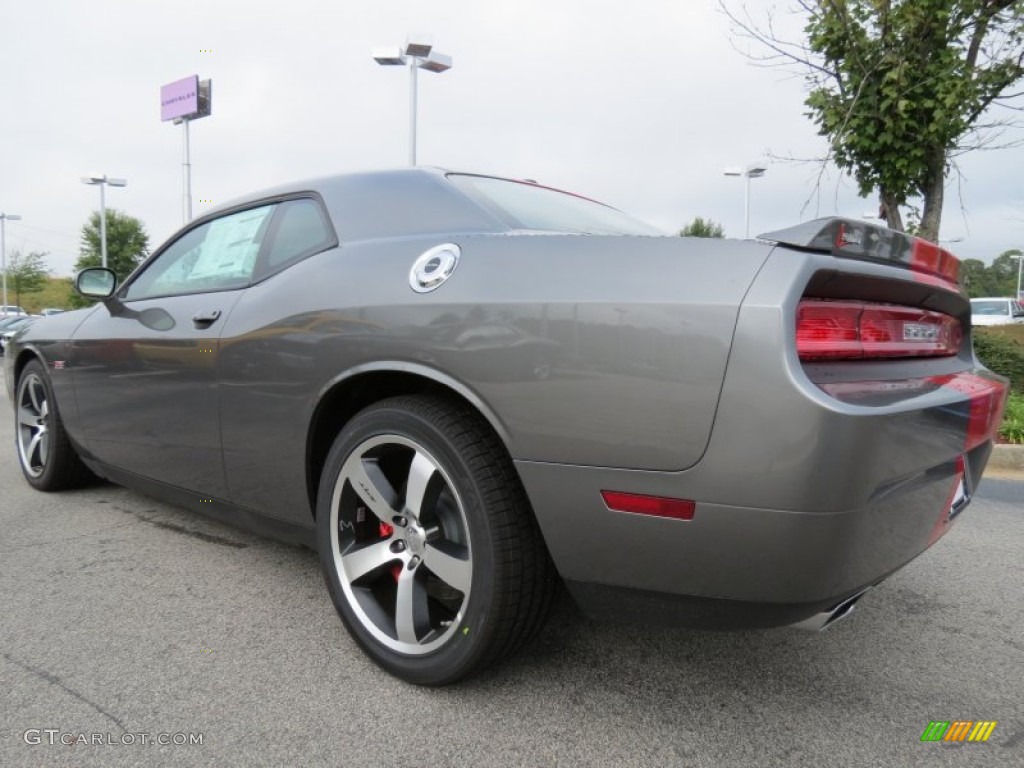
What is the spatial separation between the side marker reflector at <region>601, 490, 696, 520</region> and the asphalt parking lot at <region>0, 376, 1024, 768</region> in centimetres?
58

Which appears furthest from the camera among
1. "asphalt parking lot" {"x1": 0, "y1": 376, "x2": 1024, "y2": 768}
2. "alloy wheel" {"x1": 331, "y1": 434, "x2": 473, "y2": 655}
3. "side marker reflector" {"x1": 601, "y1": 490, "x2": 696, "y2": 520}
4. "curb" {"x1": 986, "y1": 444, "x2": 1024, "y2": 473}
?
"curb" {"x1": 986, "y1": 444, "x2": 1024, "y2": 473}

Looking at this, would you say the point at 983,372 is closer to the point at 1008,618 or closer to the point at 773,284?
the point at 1008,618

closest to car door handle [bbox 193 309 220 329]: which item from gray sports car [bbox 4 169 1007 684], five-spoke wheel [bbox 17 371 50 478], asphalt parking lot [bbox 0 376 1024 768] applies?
gray sports car [bbox 4 169 1007 684]

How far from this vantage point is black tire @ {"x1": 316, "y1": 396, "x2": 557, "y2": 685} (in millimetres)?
1745

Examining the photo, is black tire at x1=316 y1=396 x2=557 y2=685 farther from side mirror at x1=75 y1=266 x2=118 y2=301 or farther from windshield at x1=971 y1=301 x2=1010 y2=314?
windshield at x1=971 y1=301 x2=1010 y2=314

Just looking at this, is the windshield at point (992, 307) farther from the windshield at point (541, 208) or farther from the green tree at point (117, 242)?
the green tree at point (117, 242)

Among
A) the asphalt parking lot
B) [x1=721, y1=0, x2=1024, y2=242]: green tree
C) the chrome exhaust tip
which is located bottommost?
the asphalt parking lot

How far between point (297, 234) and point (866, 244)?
5.75ft

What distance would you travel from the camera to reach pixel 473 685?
191 cm

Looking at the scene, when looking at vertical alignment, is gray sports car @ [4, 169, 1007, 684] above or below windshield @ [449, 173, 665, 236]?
below

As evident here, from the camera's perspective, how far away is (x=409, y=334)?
1.88 m

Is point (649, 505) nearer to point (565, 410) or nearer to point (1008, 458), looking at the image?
point (565, 410)

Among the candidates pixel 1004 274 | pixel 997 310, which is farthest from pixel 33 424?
pixel 1004 274

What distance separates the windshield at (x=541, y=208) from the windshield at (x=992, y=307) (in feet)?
75.4
